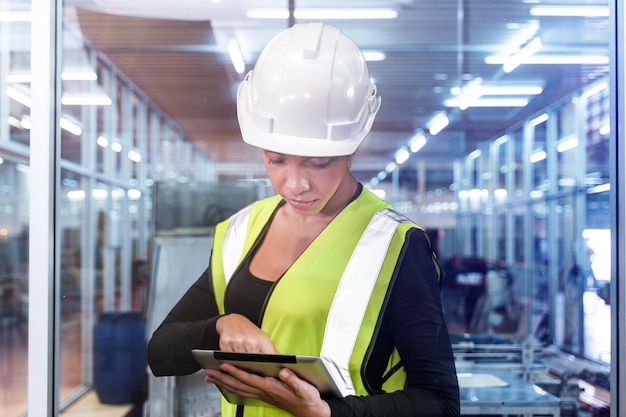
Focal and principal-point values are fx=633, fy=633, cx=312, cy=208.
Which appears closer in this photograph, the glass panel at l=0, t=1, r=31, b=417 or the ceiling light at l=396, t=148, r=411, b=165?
the ceiling light at l=396, t=148, r=411, b=165

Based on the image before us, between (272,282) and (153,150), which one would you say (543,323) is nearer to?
(272,282)

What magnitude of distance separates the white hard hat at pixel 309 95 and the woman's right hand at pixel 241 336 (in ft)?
2.11

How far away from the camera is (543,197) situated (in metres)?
2.92

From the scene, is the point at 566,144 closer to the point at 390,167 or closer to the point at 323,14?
the point at 390,167

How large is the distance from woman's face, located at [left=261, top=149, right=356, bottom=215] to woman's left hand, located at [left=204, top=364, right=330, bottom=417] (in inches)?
24.0

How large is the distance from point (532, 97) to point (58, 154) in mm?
1886

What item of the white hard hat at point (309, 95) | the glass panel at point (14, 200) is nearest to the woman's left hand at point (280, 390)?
the white hard hat at point (309, 95)

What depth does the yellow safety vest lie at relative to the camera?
223 centimetres

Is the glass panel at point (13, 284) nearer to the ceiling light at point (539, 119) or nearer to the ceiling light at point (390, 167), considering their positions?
the ceiling light at point (390, 167)

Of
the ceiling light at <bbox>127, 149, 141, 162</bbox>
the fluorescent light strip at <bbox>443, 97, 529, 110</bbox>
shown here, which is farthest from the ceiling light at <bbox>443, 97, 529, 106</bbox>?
the ceiling light at <bbox>127, 149, 141, 162</bbox>

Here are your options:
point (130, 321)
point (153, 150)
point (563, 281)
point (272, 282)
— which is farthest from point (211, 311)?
point (563, 281)

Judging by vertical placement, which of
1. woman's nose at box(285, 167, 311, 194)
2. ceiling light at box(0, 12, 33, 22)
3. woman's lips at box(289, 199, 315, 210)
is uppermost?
ceiling light at box(0, 12, 33, 22)

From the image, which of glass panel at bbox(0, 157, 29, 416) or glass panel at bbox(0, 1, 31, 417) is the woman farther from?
glass panel at bbox(0, 157, 29, 416)

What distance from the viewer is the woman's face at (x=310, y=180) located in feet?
7.54
